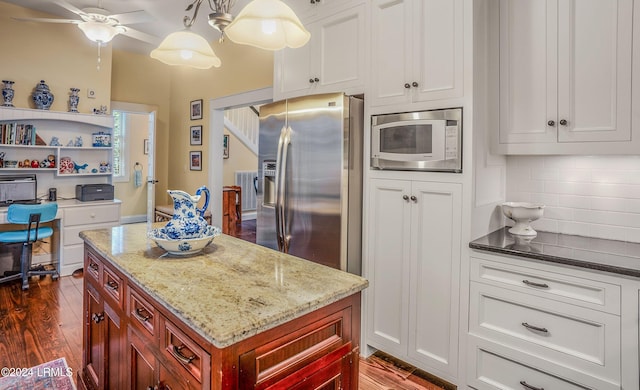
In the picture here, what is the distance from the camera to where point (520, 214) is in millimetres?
2078

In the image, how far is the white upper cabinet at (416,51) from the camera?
2008 millimetres

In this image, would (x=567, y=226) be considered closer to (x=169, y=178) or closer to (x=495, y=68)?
(x=495, y=68)

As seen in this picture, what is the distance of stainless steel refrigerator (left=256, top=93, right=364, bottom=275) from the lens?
7.79 ft

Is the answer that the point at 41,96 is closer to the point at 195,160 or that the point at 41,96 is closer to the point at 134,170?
the point at 195,160

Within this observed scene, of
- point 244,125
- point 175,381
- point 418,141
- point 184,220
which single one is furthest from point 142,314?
point 244,125

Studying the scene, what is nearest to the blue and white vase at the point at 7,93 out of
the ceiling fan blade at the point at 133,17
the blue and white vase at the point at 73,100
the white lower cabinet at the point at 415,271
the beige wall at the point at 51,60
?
the beige wall at the point at 51,60

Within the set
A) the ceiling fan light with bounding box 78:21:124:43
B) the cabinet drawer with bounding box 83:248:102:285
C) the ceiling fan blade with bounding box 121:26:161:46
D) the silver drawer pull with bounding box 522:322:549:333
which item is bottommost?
the silver drawer pull with bounding box 522:322:549:333

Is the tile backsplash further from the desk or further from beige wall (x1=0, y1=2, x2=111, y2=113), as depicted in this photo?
beige wall (x1=0, y1=2, x2=111, y2=113)

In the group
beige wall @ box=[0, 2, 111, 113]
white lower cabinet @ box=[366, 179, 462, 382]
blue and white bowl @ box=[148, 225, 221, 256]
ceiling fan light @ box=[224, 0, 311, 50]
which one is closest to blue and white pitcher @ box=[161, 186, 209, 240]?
blue and white bowl @ box=[148, 225, 221, 256]

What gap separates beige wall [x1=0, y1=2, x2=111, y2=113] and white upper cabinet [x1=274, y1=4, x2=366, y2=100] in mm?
3073

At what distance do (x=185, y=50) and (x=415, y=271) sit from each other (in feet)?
5.70

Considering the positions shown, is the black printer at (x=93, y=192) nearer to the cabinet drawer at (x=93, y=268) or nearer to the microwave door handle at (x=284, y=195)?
the cabinet drawer at (x=93, y=268)

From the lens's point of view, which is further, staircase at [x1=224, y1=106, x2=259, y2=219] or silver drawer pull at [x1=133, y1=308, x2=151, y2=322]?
staircase at [x1=224, y1=106, x2=259, y2=219]

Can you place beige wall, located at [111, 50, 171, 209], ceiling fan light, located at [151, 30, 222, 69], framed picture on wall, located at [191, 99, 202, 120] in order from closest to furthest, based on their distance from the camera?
1. ceiling fan light, located at [151, 30, 222, 69]
2. framed picture on wall, located at [191, 99, 202, 120]
3. beige wall, located at [111, 50, 171, 209]
